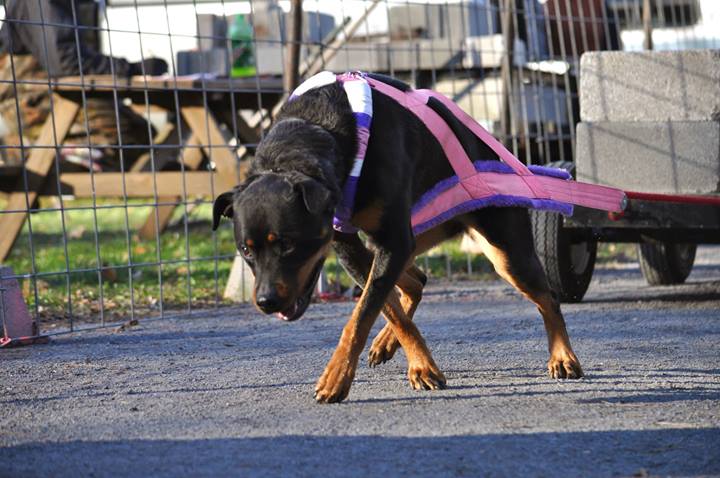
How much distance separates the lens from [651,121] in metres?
6.24

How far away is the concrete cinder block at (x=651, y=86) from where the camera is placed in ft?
20.1

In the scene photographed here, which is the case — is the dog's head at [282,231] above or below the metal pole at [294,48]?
below

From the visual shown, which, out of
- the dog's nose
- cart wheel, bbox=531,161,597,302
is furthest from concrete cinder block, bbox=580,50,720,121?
the dog's nose

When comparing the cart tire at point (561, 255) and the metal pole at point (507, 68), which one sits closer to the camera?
the cart tire at point (561, 255)

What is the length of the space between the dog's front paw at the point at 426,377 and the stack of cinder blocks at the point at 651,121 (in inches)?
91.7

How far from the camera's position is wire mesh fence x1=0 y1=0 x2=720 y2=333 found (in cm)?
725

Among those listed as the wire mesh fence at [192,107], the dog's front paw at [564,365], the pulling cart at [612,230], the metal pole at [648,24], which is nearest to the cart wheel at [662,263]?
the pulling cart at [612,230]

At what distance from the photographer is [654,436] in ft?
11.6

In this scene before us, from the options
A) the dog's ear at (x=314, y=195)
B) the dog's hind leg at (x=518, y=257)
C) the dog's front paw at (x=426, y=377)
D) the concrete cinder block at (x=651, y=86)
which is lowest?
the dog's front paw at (x=426, y=377)

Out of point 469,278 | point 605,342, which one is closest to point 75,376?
point 605,342

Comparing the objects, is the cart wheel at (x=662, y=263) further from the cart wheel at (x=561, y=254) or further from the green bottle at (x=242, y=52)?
the green bottle at (x=242, y=52)

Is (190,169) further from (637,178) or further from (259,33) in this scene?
(637,178)

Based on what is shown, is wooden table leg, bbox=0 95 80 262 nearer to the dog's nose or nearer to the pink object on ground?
the pink object on ground

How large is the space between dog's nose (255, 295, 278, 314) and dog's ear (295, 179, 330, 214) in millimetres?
326
